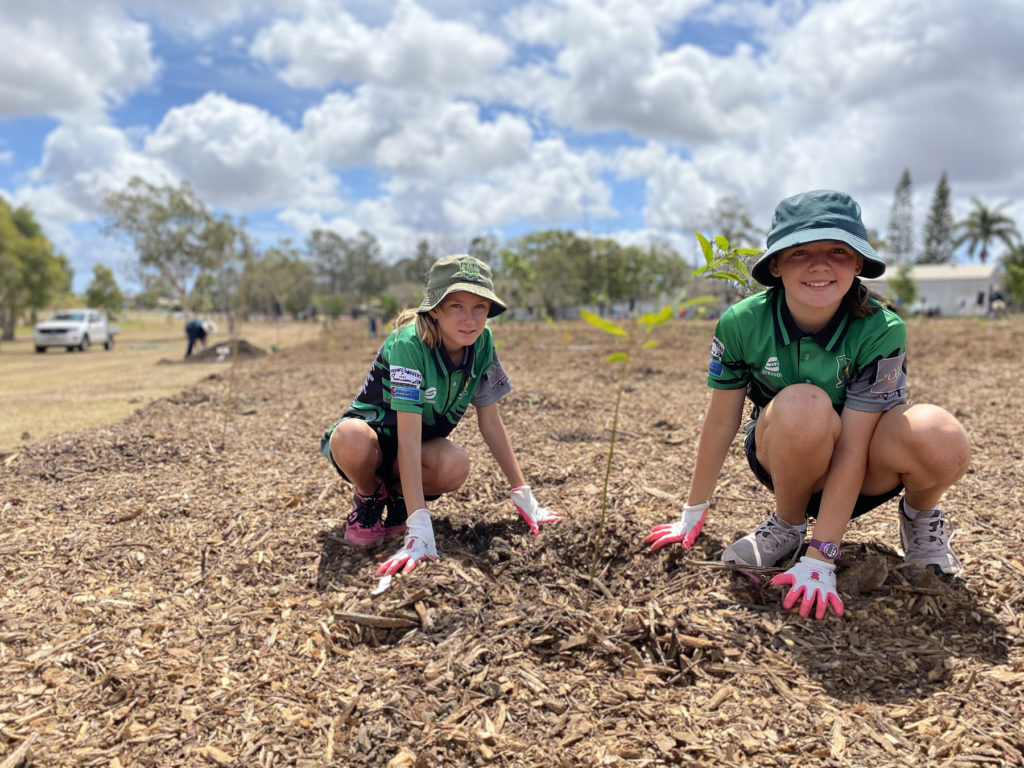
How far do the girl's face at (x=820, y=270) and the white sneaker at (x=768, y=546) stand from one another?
0.78 m

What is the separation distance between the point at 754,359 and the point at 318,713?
1.75m

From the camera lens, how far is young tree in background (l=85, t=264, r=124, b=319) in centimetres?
5944

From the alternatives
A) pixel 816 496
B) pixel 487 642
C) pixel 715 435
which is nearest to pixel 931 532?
pixel 816 496

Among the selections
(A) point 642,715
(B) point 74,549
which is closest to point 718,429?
(A) point 642,715

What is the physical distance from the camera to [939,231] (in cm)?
7212

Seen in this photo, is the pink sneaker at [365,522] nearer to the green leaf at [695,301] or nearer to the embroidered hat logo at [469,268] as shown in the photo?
the embroidered hat logo at [469,268]

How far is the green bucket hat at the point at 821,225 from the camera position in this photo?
199 cm

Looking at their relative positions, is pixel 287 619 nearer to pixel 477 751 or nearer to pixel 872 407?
pixel 477 751

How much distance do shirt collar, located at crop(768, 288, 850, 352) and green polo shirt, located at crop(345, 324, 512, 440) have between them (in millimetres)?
1035

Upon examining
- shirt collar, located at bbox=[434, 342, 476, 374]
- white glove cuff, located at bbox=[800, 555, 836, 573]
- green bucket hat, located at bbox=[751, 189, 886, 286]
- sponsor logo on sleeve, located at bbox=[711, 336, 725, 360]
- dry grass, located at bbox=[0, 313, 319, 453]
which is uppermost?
green bucket hat, located at bbox=[751, 189, 886, 286]

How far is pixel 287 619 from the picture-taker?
2.29m

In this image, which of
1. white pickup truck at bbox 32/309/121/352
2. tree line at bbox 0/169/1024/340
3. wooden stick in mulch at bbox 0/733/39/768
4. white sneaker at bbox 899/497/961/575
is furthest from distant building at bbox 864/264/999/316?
wooden stick in mulch at bbox 0/733/39/768

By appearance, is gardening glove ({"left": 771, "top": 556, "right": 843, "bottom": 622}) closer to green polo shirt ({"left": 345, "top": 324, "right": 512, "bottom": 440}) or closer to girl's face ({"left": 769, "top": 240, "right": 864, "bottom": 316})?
girl's face ({"left": 769, "top": 240, "right": 864, "bottom": 316})

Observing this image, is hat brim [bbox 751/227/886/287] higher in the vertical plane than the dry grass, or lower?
higher
